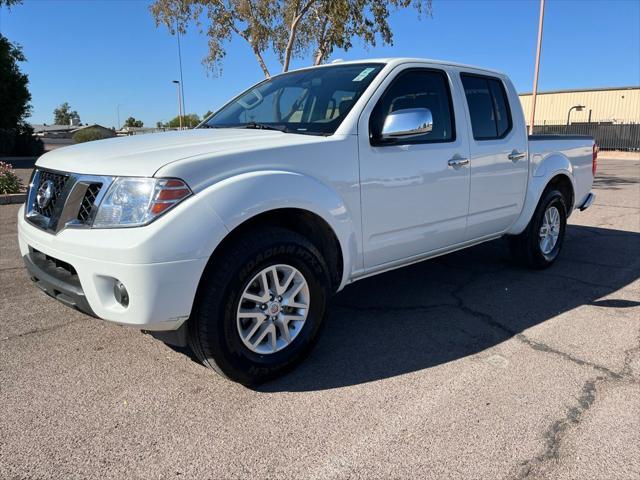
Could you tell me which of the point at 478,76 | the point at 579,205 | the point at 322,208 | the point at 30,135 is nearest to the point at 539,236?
the point at 579,205

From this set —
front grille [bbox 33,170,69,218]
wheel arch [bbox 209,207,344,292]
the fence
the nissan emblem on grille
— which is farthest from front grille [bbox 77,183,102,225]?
the fence

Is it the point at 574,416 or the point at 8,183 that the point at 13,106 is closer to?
the point at 8,183

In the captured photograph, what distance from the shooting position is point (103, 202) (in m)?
2.58

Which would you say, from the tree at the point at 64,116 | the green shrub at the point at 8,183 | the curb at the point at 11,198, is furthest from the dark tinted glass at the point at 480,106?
the tree at the point at 64,116

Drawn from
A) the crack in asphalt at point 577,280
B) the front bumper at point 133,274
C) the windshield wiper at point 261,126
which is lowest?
the crack in asphalt at point 577,280

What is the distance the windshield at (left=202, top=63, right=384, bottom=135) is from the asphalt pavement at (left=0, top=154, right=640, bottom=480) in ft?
4.97

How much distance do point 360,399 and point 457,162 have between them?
203 centimetres

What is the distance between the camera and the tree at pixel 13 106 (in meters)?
25.1

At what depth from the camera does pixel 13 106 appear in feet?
86.2

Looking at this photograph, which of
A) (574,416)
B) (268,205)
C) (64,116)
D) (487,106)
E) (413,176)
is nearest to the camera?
(574,416)

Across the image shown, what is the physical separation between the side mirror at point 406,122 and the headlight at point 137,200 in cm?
140

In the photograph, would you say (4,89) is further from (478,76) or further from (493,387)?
(493,387)

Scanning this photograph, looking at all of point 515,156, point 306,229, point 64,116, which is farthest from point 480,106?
point 64,116

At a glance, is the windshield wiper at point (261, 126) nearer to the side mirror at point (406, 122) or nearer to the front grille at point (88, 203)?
the side mirror at point (406, 122)
